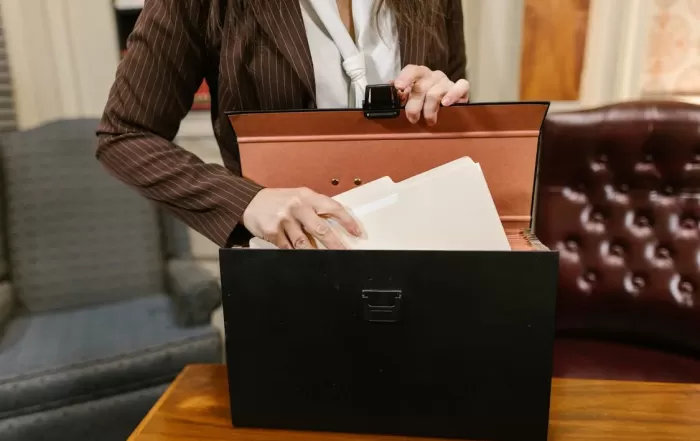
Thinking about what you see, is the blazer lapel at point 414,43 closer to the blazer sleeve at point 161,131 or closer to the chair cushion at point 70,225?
the blazer sleeve at point 161,131

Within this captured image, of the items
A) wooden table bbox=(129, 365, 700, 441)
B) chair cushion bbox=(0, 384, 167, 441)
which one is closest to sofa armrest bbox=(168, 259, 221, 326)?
chair cushion bbox=(0, 384, 167, 441)

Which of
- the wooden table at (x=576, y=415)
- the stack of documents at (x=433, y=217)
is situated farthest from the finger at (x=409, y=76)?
the wooden table at (x=576, y=415)

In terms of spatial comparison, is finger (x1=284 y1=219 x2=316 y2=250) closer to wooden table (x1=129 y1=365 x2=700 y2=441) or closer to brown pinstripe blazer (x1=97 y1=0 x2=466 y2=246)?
brown pinstripe blazer (x1=97 y1=0 x2=466 y2=246)

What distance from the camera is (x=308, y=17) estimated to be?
2.36 ft

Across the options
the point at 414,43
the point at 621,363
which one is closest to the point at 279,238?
the point at 414,43

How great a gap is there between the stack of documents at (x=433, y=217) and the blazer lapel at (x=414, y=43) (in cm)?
27

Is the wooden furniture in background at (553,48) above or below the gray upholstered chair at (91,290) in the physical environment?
above

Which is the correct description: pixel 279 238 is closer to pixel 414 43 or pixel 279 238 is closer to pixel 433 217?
pixel 433 217

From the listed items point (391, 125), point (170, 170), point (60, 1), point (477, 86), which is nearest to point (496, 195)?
point (391, 125)

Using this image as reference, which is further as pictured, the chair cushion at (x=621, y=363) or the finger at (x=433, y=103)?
the chair cushion at (x=621, y=363)

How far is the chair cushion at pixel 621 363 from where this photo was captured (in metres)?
0.99

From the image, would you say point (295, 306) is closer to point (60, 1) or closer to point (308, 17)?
point (308, 17)

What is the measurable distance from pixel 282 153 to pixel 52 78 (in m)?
1.44

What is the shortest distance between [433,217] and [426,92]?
0.49ft
